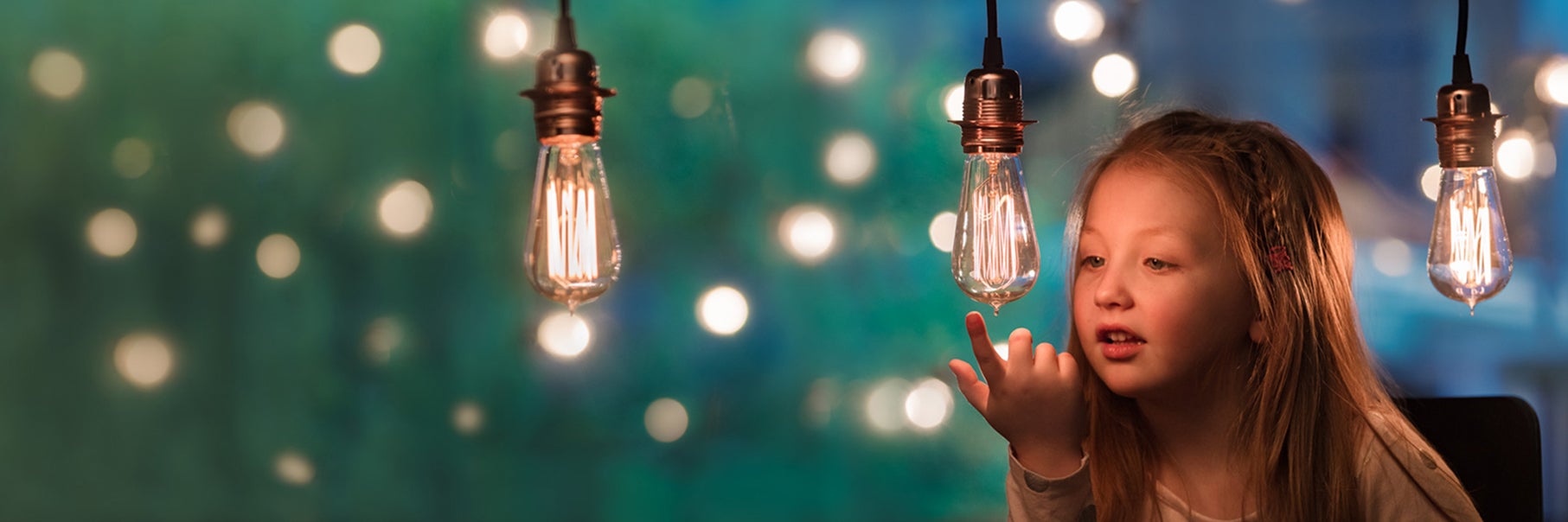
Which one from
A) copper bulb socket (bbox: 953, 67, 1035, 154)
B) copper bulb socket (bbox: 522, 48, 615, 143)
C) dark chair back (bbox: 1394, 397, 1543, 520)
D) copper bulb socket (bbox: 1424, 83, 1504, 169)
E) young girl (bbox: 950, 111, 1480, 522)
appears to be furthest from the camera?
dark chair back (bbox: 1394, 397, 1543, 520)

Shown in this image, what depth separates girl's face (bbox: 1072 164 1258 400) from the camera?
1.12m

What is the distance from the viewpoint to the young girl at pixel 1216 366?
44.1 inches

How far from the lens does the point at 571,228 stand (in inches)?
31.7

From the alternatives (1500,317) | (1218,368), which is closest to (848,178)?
(1218,368)

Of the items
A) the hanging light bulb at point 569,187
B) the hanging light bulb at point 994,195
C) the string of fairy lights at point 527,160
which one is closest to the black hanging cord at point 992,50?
the hanging light bulb at point 994,195

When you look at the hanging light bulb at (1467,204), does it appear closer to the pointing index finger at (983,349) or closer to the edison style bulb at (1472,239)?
the edison style bulb at (1472,239)

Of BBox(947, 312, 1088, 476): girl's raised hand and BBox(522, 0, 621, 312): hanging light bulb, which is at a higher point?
BBox(522, 0, 621, 312): hanging light bulb

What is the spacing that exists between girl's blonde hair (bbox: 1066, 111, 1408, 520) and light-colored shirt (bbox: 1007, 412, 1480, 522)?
0.01 m

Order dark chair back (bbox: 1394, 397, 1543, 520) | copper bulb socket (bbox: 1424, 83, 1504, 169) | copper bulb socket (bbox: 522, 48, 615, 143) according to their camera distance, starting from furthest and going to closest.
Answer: dark chair back (bbox: 1394, 397, 1543, 520), copper bulb socket (bbox: 1424, 83, 1504, 169), copper bulb socket (bbox: 522, 48, 615, 143)

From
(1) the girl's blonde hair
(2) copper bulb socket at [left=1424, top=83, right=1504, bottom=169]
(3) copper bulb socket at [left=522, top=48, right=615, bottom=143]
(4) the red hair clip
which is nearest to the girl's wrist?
(1) the girl's blonde hair

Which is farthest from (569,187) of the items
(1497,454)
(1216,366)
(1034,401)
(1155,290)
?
(1497,454)

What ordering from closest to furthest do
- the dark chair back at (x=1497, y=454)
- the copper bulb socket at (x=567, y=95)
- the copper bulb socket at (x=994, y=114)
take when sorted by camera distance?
the copper bulb socket at (x=567, y=95), the copper bulb socket at (x=994, y=114), the dark chair back at (x=1497, y=454)

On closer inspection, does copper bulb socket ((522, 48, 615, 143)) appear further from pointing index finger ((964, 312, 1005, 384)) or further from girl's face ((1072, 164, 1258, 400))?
girl's face ((1072, 164, 1258, 400))

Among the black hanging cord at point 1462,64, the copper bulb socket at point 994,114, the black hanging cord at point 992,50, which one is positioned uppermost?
the black hanging cord at point 1462,64
